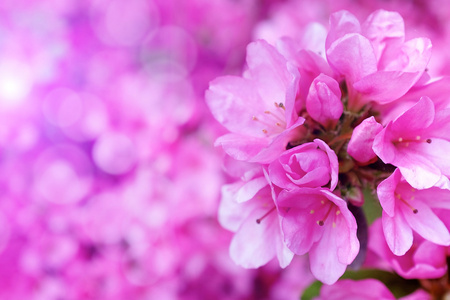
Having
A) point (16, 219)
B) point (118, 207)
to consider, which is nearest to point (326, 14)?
point (118, 207)

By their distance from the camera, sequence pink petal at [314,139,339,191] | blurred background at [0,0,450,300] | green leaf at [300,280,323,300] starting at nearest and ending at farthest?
1. pink petal at [314,139,339,191]
2. green leaf at [300,280,323,300]
3. blurred background at [0,0,450,300]

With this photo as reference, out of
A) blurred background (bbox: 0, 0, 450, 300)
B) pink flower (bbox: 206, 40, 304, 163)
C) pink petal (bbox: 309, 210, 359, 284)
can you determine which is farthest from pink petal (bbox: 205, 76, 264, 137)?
blurred background (bbox: 0, 0, 450, 300)

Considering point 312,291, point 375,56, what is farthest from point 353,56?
point 312,291

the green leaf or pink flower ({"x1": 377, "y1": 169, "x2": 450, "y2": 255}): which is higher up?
pink flower ({"x1": 377, "y1": 169, "x2": 450, "y2": 255})

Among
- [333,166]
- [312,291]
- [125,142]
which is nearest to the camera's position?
[333,166]

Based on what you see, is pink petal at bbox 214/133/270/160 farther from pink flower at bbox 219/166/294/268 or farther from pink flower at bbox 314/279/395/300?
pink flower at bbox 314/279/395/300

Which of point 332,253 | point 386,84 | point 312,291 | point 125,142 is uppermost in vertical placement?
point 386,84

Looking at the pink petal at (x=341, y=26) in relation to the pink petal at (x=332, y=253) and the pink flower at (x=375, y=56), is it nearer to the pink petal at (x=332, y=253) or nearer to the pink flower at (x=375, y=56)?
the pink flower at (x=375, y=56)

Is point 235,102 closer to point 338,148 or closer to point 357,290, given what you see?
point 338,148
